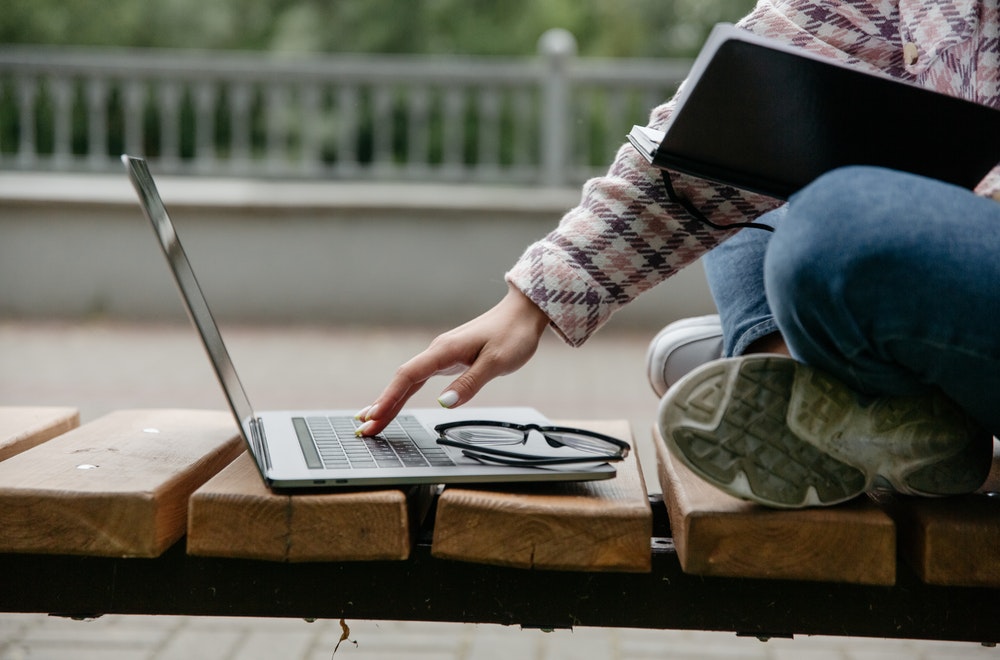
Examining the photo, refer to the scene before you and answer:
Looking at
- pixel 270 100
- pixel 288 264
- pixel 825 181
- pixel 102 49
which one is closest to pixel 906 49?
pixel 825 181

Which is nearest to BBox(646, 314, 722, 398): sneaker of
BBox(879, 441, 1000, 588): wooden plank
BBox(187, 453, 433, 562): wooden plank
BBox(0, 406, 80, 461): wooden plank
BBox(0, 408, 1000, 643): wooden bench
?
BBox(0, 408, 1000, 643): wooden bench

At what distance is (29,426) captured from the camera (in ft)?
4.90

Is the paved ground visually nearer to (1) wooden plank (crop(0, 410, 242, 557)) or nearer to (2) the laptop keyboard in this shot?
(2) the laptop keyboard

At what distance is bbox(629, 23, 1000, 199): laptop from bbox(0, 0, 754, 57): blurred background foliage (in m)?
20.9

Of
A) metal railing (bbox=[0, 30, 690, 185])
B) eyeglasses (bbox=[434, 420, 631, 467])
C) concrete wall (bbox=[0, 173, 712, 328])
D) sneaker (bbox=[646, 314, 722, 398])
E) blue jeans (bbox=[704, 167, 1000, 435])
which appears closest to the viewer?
blue jeans (bbox=[704, 167, 1000, 435])

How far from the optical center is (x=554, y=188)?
290 inches

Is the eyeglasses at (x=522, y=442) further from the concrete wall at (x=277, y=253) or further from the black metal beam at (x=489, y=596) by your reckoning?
the concrete wall at (x=277, y=253)

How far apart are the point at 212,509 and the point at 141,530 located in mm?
82

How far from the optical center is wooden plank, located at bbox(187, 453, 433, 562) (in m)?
1.10

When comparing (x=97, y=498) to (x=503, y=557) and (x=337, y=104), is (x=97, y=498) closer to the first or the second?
(x=503, y=557)

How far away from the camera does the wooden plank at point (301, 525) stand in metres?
1.10

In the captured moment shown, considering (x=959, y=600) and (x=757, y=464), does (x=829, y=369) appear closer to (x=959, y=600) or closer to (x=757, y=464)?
(x=757, y=464)

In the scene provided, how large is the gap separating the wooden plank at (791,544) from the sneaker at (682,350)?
675mm

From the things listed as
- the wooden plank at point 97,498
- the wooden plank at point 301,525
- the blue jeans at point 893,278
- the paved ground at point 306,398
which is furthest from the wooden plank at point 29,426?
the blue jeans at point 893,278
